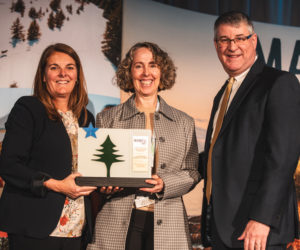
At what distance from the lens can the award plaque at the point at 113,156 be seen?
182cm

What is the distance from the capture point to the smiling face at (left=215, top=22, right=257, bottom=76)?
78.6 inches

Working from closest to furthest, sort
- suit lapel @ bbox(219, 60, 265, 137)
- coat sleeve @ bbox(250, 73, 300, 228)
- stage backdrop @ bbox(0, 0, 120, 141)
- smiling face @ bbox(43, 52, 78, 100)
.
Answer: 1. coat sleeve @ bbox(250, 73, 300, 228)
2. suit lapel @ bbox(219, 60, 265, 137)
3. smiling face @ bbox(43, 52, 78, 100)
4. stage backdrop @ bbox(0, 0, 120, 141)

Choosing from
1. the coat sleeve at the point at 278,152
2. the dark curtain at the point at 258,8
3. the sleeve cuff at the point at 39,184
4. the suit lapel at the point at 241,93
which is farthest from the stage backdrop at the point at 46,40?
the coat sleeve at the point at 278,152

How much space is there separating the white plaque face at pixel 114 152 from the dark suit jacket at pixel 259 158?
1.19 feet

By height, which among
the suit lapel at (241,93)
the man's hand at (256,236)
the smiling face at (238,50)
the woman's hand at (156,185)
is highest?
the smiling face at (238,50)

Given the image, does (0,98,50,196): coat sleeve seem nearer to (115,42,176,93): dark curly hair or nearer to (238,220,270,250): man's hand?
(115,42,176,93): dark curly hair

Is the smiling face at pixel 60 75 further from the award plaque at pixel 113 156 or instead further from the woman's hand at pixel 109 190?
the woman's hand at pixel 109 190

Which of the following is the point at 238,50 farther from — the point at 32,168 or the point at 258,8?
the point at 258,8

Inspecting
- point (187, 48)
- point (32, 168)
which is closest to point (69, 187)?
point (32, 168)

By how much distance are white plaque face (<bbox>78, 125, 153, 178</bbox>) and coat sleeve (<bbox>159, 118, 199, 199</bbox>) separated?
7.3 inches

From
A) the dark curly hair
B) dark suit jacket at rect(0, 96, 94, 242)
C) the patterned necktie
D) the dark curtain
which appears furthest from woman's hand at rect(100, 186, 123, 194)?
the dark curtain

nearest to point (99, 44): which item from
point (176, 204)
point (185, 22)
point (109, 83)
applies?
point (109, 83)

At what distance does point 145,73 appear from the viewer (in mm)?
2230

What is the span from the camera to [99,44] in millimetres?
3410
